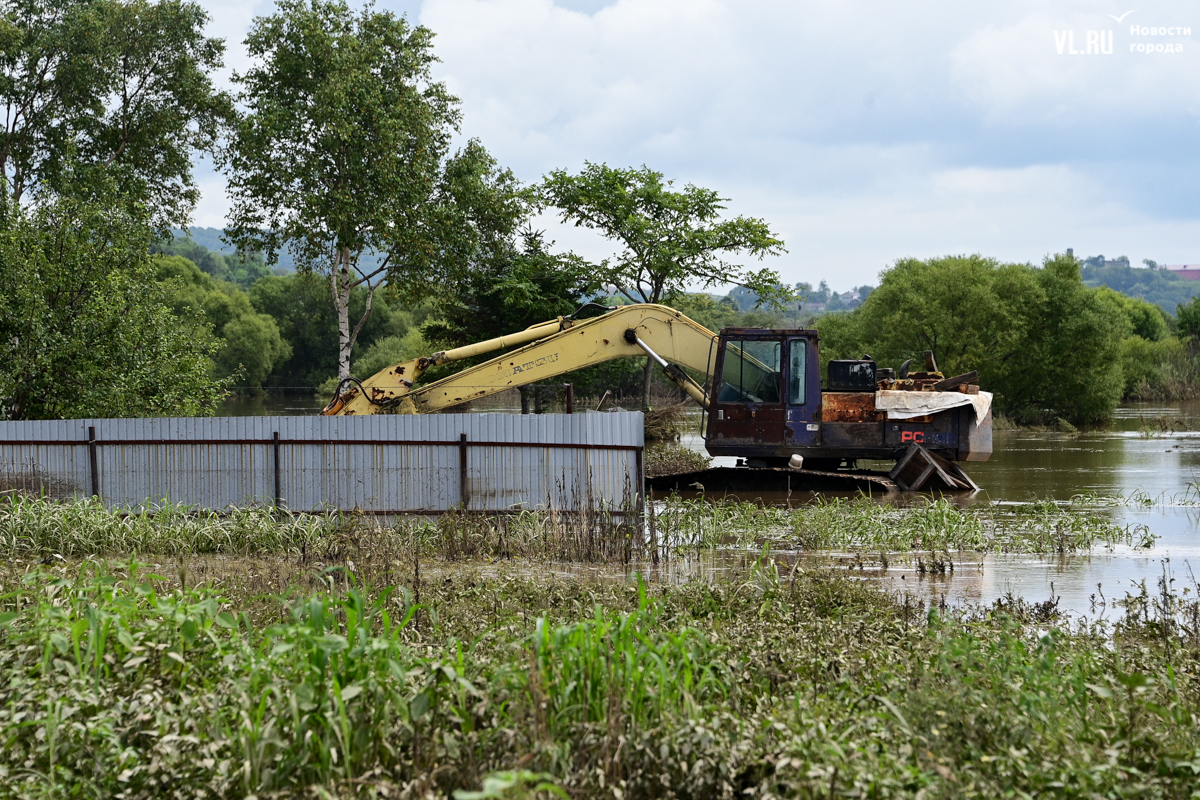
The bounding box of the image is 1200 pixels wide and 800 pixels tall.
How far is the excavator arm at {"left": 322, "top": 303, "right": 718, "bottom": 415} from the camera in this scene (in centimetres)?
1605

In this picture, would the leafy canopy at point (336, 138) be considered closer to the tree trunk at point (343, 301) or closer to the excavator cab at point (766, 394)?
the tree trunk at point (343, 301)

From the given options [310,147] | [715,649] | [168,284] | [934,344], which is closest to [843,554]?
[715,649]

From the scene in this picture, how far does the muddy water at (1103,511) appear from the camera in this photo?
9312mm

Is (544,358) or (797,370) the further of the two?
(544,358)

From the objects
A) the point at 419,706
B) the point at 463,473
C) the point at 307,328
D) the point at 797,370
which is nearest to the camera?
the point at 419,706

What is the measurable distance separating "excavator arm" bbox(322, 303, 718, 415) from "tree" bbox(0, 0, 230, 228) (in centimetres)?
1469

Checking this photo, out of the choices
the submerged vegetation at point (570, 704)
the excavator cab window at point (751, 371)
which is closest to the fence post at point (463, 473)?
the submerged vegetation at point (570, 704)

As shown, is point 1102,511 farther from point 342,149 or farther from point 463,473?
point 342,149

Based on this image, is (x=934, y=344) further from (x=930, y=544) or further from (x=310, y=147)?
(x=930, y=544)

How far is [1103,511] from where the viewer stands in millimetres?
14844

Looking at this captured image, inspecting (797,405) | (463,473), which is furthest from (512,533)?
(797,405)

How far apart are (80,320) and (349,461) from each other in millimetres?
7672

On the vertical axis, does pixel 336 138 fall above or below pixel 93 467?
above

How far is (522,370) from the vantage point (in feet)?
56.2
